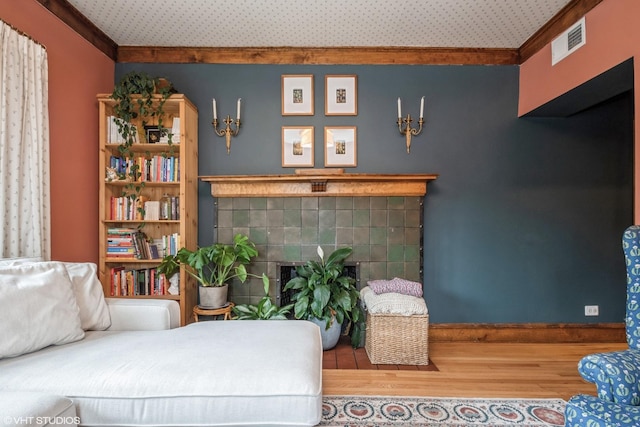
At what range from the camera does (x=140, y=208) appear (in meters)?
2.93

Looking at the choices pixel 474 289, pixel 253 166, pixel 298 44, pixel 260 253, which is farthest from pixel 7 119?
pixel 474 289

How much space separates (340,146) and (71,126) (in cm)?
212

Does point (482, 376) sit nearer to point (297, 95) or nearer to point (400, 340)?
point (400, 340)

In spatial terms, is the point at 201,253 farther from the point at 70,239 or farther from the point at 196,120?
the point at 196,120

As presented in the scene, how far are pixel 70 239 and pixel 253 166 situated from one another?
1.52m

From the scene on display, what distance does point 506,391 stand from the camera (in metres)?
2.21

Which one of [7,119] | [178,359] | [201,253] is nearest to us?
[178,359]

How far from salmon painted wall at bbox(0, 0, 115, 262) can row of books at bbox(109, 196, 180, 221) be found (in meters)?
0.15

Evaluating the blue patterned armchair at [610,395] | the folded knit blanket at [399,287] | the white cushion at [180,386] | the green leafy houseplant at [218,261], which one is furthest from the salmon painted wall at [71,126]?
the blue patterned armchair at [610,395]

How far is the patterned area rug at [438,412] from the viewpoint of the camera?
1861 millimetres

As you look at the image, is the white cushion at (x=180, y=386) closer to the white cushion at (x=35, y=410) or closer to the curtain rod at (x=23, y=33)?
the white cushion at (x=35, y=410)

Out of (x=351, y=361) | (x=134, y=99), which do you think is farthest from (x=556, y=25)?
(x=134, y=99)

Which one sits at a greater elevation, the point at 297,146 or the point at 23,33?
the point at 23,33

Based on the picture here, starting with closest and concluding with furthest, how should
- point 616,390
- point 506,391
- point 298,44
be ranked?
point 616,390 < point 506,391 < point 298,44
